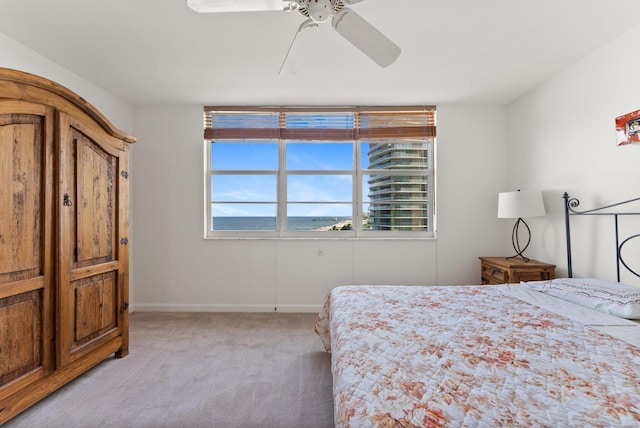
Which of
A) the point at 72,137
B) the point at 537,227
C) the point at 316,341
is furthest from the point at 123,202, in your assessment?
the point at 537,227

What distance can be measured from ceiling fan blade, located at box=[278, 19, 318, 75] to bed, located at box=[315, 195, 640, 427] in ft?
4.84

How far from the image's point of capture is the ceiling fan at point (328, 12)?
1415 mm

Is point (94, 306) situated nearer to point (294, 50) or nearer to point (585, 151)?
point (294, 50)

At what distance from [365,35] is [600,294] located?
1.97 m

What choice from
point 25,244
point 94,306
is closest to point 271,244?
point 94,306

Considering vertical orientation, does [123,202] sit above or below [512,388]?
above

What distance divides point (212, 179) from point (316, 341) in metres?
2.17

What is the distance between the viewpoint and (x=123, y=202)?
98.5 inches

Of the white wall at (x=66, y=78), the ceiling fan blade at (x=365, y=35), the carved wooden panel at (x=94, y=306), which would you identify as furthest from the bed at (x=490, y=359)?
the white wall at (x=66, y=78)

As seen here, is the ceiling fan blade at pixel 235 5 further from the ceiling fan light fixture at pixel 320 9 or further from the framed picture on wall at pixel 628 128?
the framed picture on wall at pixel 628 128

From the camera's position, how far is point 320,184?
148 inches

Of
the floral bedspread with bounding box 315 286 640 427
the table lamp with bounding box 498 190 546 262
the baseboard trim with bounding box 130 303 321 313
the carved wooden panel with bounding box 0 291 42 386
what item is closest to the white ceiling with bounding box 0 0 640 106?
the table lamp with bounding box 498 190 546 262

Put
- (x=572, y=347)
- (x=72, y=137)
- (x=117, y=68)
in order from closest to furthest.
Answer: (x=572, y=347), (x=72, y=137), (x=117, y=68)

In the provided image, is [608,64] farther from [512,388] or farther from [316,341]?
[316,341]
